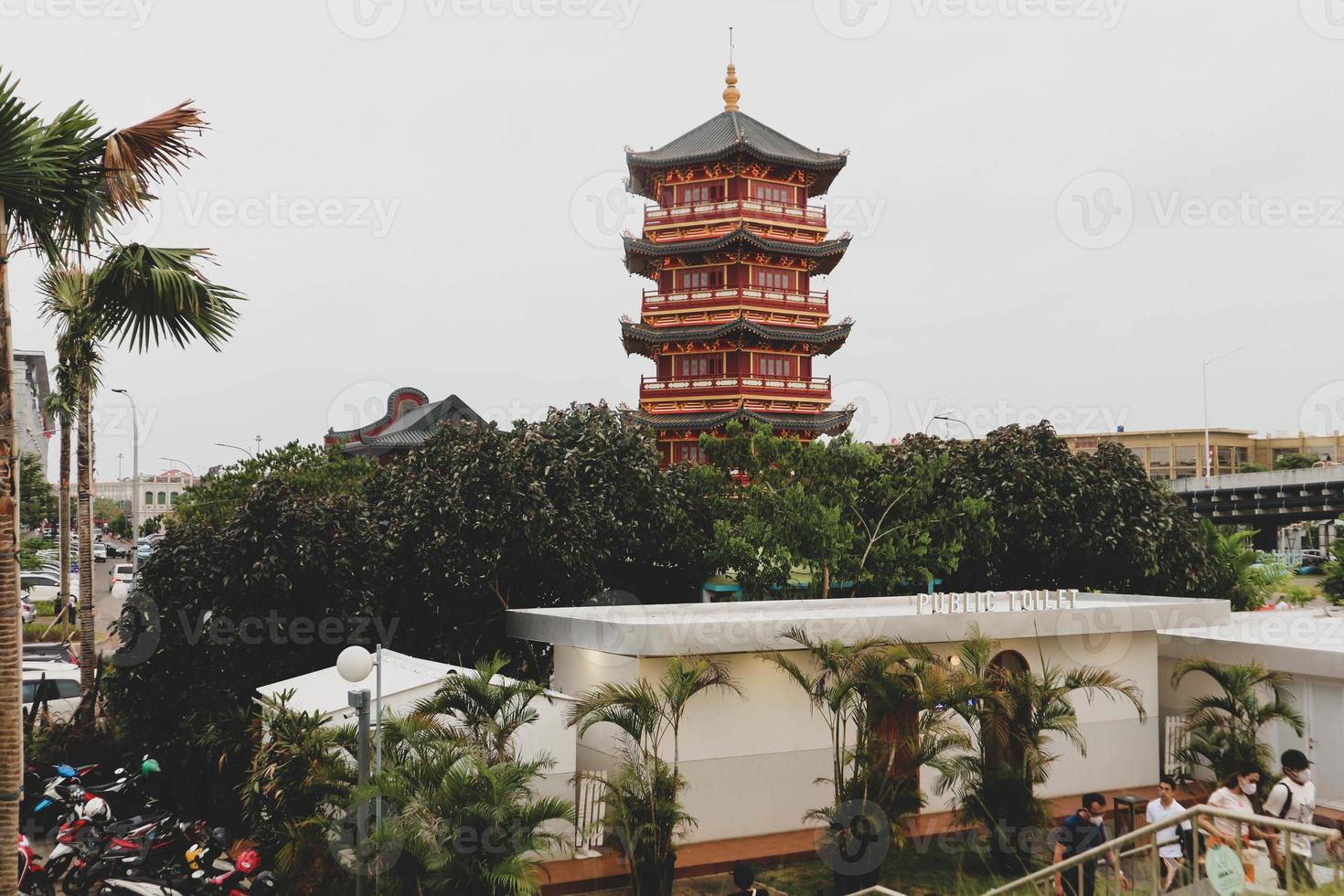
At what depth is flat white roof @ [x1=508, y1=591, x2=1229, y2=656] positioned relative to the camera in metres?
13.3

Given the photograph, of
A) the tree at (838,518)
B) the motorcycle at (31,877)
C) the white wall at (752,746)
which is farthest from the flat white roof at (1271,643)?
the motorcycle at (31,877)

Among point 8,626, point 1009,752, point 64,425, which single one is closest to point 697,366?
point 64,425

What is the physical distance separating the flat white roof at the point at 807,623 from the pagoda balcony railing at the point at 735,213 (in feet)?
77.4

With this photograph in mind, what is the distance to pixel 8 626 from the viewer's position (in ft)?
24.7

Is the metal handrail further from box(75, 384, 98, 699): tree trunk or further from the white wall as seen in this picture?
box(75, 384, 98, 699): tree trunk

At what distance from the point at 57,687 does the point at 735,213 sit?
27173 mm

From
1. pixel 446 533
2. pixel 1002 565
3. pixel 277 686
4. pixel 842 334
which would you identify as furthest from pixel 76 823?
pixel 842 334

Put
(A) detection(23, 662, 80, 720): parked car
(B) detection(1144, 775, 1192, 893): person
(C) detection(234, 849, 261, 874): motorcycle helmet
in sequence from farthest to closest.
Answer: (A) detection(23, 662, 80, 720): parked car → (C) detection(234, 849, 261, 874): motorcycle helmet → (B) detection(1144, 775, 1192, 893): person

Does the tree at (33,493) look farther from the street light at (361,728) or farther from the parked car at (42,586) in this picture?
the street light at (361,728)

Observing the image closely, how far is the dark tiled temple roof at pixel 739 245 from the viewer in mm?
38125

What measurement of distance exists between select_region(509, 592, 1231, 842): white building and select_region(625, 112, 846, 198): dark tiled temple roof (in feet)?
83.4

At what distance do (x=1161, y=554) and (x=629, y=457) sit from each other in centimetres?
1314

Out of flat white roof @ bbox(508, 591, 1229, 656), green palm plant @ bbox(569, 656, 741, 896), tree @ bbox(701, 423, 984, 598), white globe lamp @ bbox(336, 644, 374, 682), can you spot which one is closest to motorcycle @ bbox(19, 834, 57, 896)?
white globe lamp @ bbox(336, 644, 374, 682)

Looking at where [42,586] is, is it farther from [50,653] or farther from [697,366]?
[697,366]
